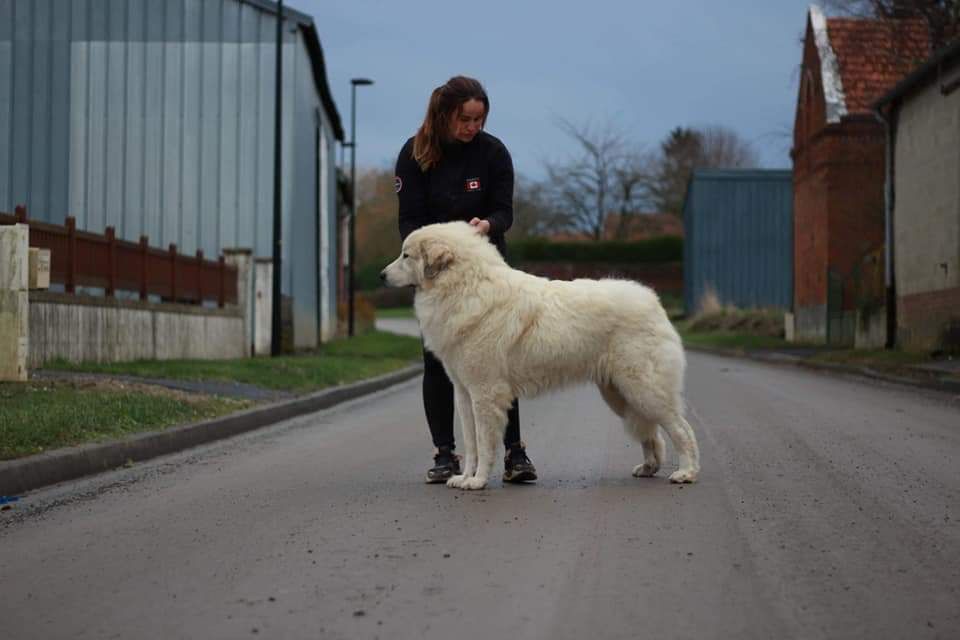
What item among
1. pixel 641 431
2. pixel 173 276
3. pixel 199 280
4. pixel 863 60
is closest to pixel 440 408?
pixel 641 431

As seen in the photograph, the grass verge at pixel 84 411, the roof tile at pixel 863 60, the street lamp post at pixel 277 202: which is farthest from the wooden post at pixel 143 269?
the roof tile at pixel 863 60

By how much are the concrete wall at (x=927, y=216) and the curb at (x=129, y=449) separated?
46.8 feet

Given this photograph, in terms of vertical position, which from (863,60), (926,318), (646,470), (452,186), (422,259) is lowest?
(646,470)

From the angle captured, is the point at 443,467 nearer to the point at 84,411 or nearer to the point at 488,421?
the point at 488,421

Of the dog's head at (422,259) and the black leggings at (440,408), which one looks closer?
the dog's head at (422,259)

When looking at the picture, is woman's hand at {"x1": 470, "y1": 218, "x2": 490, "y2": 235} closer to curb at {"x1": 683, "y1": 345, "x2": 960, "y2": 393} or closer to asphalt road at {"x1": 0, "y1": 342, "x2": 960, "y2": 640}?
Answer: asphalt road at {"x1": 0, "y1": 342, "x2": 960, "y2": 640}

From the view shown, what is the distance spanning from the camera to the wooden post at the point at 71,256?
16344mm

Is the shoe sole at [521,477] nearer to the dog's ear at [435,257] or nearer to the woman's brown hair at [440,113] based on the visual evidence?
the dog's ear at [435,257]

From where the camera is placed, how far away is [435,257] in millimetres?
7277

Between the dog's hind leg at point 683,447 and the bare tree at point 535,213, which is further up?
the bare tree at point 535,213

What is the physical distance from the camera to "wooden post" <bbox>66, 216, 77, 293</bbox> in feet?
53.6

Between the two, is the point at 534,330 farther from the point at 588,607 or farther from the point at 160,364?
the point at 160,364

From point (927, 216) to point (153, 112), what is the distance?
1711cm

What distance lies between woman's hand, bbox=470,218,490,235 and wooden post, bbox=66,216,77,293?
400 inches
